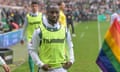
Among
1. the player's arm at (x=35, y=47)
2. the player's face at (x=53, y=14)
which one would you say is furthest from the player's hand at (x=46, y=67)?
the player's face at (x=53, y=14)

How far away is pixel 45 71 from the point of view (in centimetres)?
688

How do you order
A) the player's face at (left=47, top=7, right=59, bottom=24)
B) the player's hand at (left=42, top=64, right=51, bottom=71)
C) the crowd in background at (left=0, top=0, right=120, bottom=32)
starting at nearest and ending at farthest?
1. the player's face at (left=47, top=7, right=59, bottom=24)
2. the player's hand at (left=42, top=64, right=51, bottom=71)
3. the crowd in background at (left=0, top=0, right=120, bottom=32)

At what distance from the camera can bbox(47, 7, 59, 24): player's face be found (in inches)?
263

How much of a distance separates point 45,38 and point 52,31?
0.18 meters

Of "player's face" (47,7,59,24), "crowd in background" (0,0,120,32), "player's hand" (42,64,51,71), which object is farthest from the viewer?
"crowd in background" (0,0,120,32)

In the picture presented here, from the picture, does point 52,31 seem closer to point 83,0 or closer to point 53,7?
point 53,7

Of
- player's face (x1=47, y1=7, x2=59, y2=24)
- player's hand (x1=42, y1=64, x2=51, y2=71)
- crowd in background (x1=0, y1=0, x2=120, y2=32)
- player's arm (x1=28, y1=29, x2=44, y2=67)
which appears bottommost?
crowd in background (x1=0, y1=0, x2=120, y2=32)

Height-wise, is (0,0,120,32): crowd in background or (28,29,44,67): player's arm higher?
(28,29,44,67): player's arm

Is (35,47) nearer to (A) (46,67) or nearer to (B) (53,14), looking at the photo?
(A) (46,67)

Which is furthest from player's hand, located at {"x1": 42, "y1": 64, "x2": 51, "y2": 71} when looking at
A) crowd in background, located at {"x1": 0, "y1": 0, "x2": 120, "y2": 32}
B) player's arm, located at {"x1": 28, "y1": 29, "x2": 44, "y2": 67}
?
crowd in background, located at {"x1": 0, "y1": 0, "x2": 120, "y2": 32}

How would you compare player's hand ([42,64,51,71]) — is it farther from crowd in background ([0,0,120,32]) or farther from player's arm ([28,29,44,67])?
crowd in background ([0,0,120,32])

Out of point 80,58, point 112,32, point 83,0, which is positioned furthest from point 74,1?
point 112,32

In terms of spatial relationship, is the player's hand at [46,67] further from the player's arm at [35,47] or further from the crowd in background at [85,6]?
the crowd in background at [85,6]

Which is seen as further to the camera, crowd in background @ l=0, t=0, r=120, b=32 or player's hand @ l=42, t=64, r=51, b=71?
crowd in background @ l=0, t=0, r=120, b=32
